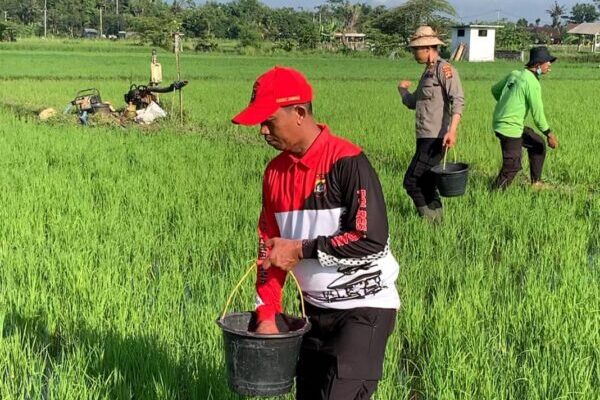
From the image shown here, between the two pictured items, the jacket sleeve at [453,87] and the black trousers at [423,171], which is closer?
the jacket sleeve at [453,87]

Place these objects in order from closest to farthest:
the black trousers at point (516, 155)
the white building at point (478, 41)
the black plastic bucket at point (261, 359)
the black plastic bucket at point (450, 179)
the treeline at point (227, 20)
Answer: the black plastic bucket at point (261, 359)
the black plastic bucket at point (450, 179)
the black trousers at point (516, 155)
the white building at point (478, 41)
the treeline at point (227, 20)

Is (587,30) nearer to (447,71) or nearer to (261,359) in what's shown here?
(447,71)

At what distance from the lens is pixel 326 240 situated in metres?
1.59

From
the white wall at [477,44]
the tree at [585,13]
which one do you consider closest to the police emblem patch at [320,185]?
the white wall at [477,44]

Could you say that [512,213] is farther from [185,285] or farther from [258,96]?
[258,96]

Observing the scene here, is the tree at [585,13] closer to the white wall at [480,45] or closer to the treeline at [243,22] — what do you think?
the treeline at [243,22]

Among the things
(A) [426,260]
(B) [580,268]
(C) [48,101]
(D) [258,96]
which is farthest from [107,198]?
(C) [48,101]

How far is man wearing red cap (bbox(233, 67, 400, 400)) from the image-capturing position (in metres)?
1.59

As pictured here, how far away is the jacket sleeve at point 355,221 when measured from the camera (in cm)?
158

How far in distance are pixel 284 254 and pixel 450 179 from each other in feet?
8.76

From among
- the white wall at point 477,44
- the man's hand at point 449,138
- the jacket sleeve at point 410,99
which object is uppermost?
the white wall at point 477,44

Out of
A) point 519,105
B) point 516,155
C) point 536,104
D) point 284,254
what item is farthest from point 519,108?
point 284,254

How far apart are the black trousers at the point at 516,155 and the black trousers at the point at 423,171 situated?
1.01m

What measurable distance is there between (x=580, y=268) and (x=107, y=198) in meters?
3.41
